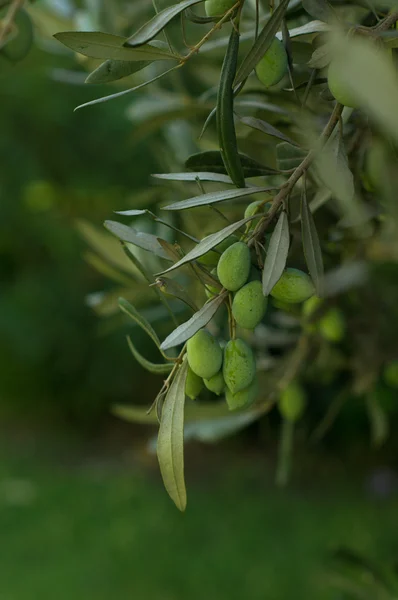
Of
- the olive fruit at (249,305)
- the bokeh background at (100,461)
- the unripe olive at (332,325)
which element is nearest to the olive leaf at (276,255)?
the olive fruit at (249,305)

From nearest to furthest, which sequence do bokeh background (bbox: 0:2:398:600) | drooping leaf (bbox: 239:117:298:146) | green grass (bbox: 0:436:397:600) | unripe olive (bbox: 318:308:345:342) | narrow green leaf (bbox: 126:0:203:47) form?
narrow green leaf (bbox: 126:0:203:47), drooping leaf (bbox: 239:117:298:146), unripe olive (bbox: 318:308:345:342), green grass (bbox: 0:436:397:600), bokeh background (bbox: 0:2:398:600)

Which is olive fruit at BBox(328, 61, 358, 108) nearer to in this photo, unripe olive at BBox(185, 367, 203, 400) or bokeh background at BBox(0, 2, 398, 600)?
unripe olive at BBox(185, 367, 203, 400)

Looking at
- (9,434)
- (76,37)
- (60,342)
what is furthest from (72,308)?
(76,37)

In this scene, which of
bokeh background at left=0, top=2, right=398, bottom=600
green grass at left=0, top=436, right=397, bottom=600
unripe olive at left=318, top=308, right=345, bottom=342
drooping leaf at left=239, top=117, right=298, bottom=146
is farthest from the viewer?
bokeh background at left=0, top=2, right=398, bottom=600

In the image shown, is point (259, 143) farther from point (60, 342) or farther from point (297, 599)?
point (60, 342)

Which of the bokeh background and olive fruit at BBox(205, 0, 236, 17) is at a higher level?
olive fruit at BBox(205, 0, 236, 17)

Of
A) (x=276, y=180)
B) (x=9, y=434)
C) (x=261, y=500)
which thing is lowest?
(x=9, y=434)

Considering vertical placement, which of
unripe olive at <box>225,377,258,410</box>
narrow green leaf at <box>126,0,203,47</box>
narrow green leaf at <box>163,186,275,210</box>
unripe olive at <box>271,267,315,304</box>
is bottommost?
unripe olive at <box>225,377,258,410</box>

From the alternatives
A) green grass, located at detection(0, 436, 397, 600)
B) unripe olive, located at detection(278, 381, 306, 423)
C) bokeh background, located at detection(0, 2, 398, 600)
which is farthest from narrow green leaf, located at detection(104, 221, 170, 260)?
bokeh background, located at detection(0, 2, 398, 600)
